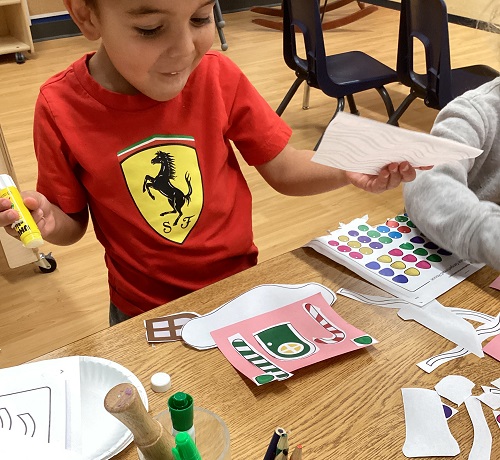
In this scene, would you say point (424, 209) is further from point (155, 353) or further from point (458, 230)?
point (155, 353)

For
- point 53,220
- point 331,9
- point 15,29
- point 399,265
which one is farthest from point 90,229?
point 331,9

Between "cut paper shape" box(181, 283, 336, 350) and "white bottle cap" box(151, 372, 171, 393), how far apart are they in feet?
0.22

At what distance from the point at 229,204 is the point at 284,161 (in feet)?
0.42

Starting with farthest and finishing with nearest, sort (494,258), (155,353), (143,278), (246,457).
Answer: (143,278), (494,258), (155,353), (246,457)

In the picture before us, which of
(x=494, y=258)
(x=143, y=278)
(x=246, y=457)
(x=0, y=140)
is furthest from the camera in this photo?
(x=0, y=140)

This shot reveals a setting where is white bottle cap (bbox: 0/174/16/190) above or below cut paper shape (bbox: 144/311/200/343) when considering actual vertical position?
above

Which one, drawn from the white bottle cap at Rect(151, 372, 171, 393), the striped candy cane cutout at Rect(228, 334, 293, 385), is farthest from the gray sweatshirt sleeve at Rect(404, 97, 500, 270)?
the white bottle cap at Rect(151, 372, 171, 393)

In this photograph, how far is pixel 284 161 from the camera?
102 centimetres

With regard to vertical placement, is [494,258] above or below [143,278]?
above

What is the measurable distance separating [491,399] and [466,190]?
0.40m

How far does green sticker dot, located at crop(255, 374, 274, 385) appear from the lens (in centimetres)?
64

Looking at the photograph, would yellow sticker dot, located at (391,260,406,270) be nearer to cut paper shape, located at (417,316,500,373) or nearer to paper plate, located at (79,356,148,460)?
cut paper shape, located at (417,316,500,373)

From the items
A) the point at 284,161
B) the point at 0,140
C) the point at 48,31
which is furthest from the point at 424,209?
the point at 48,31

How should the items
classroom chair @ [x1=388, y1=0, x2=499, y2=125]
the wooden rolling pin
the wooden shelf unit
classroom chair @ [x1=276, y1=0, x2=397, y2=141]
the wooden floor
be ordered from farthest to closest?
the wooden shelf unit → classroom chair @ [x1=276, y1=0, x2=397, y2=141] → classroom chair @ [x1=388, y1=0, x2=499, y2=125] → the wooden floor → the wooden rolling pin
